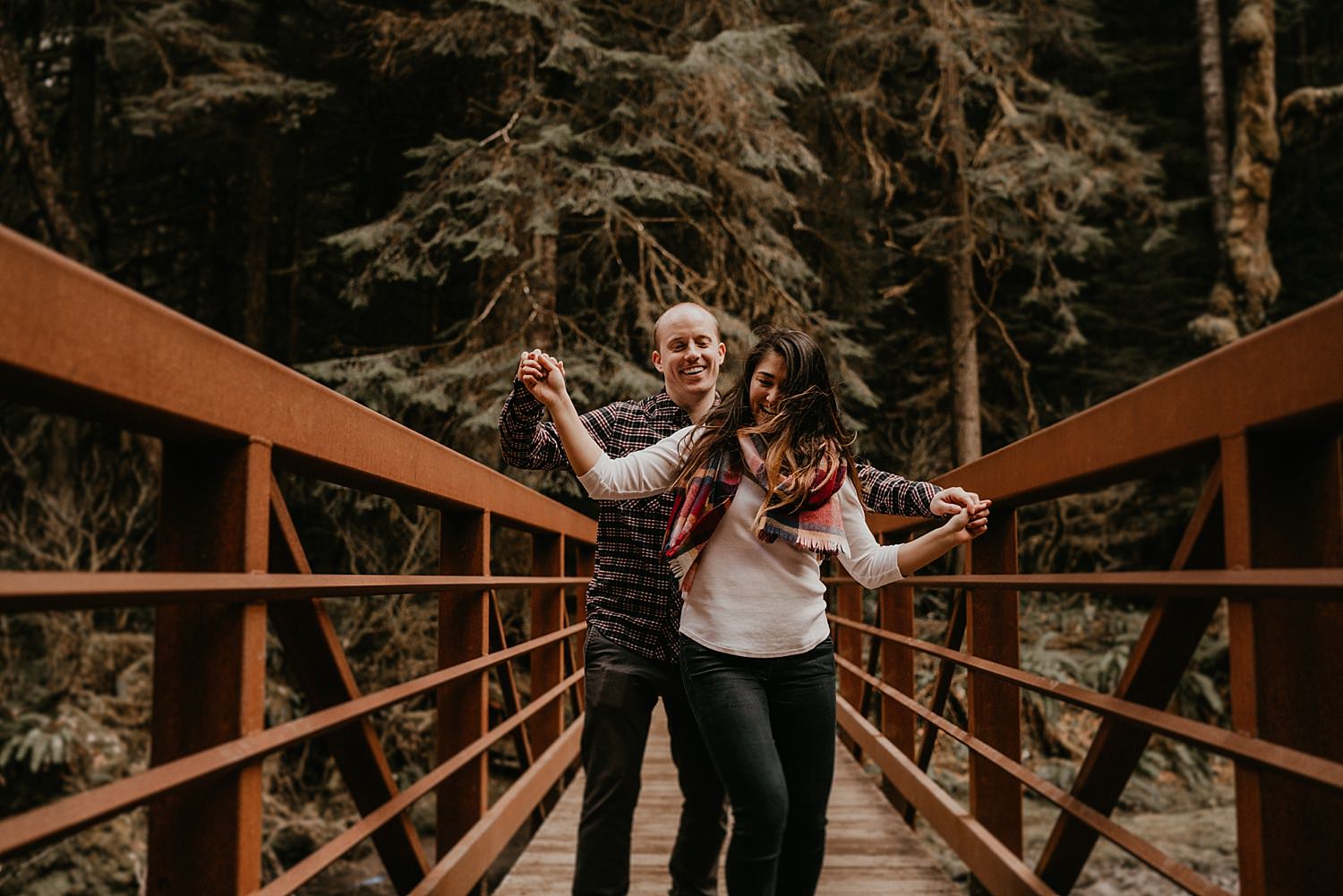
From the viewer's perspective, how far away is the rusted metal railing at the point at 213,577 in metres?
1.08

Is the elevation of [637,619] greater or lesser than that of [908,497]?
lesser

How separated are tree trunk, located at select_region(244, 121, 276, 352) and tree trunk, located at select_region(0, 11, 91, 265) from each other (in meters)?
1.63

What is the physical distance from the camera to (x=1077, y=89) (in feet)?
49.5

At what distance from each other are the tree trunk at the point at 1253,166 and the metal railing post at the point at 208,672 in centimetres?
1190

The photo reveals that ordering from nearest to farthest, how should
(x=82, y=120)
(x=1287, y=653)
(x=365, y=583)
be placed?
1. (x=1287, y=653)
2. (x=365, y=583)
3. (x=82, y=120)

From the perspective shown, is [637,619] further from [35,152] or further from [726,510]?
[35,152]

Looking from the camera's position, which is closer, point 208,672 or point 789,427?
point 208,672

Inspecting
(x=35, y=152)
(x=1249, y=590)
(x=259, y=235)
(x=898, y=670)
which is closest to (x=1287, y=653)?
(x=1249, y=590)

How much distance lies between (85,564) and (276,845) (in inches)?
129

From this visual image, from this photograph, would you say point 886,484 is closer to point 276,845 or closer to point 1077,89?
point 276,845

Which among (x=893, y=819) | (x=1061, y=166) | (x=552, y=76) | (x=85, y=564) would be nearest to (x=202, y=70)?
(x=552, y=76)

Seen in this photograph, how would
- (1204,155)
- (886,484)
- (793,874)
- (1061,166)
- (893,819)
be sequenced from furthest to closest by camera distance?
1. (1204,155)
2. (1061,166)
3. (893,819)
4. (886,484)
5. (793,874)

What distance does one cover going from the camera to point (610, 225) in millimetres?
9281

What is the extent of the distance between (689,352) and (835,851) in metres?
2.12
